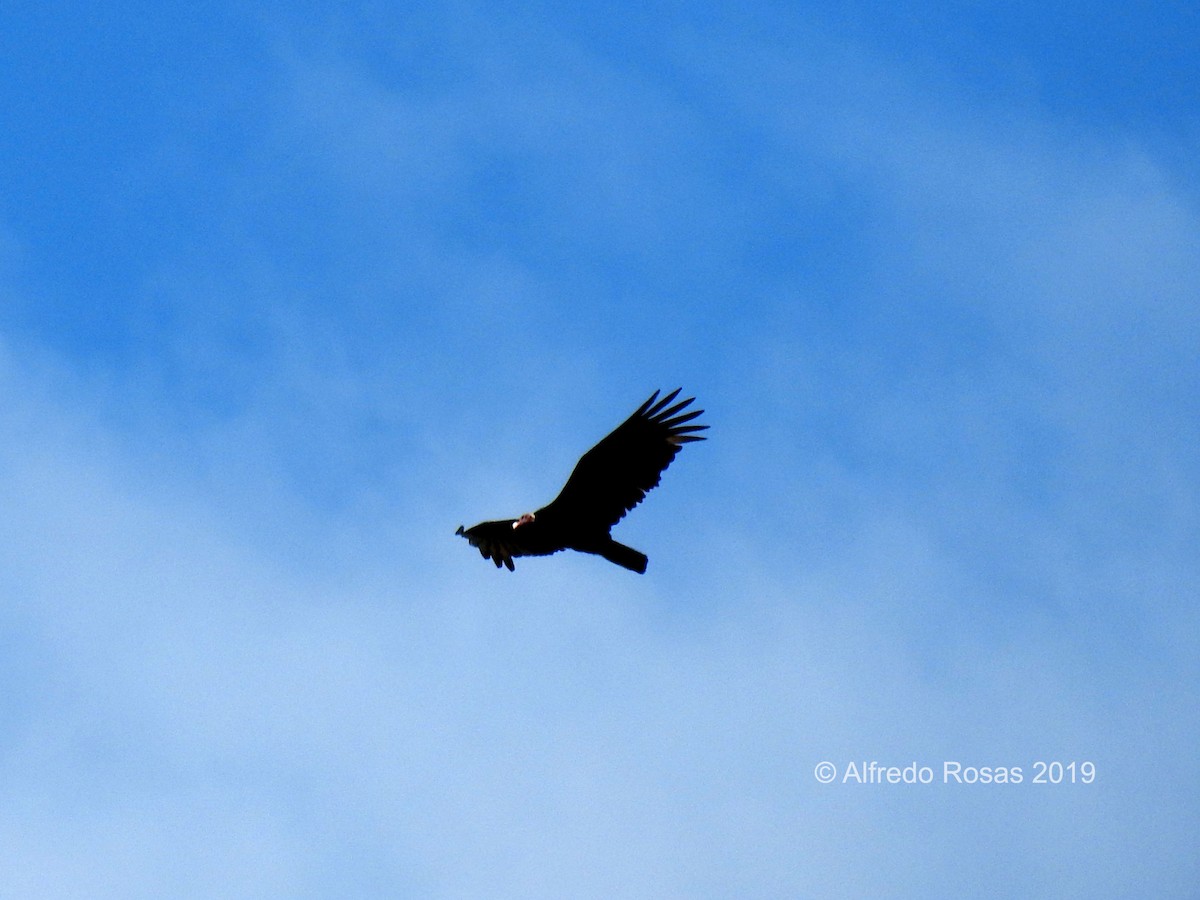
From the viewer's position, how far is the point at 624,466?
19031mm

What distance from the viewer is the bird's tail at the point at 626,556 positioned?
63.1ft

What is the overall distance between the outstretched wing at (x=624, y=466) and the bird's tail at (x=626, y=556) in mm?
286

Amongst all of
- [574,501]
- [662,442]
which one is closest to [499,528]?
[574,501]

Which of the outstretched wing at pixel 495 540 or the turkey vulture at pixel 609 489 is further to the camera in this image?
the outstretched wing at pixel 495 540

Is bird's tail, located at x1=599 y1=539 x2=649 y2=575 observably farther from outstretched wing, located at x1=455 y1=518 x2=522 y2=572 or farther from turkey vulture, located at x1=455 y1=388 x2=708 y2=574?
outstretched wing, located at x1=455 y1=518 x2=522 y2=572

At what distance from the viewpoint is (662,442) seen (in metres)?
18.9

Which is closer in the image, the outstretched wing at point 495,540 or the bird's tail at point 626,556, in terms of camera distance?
the bird's tail at point 626,556

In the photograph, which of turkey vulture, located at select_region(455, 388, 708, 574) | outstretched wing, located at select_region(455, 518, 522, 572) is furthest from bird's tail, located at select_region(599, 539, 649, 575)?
outstretched wing, located at select_region(455, 518, 522, 572)

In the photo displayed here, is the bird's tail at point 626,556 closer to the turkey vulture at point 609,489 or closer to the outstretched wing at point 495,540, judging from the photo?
the turkey vulture at point 609,489

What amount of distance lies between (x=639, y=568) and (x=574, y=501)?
1.26 meters

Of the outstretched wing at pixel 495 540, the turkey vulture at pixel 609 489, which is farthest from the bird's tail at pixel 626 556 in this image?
the outstretched wing at pixel 495 540

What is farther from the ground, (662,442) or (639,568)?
(662,442)

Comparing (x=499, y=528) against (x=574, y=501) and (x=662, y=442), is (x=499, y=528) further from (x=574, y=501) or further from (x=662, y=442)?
(x=662, y=442)

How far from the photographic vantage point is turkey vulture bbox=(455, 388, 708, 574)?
18.8 m
